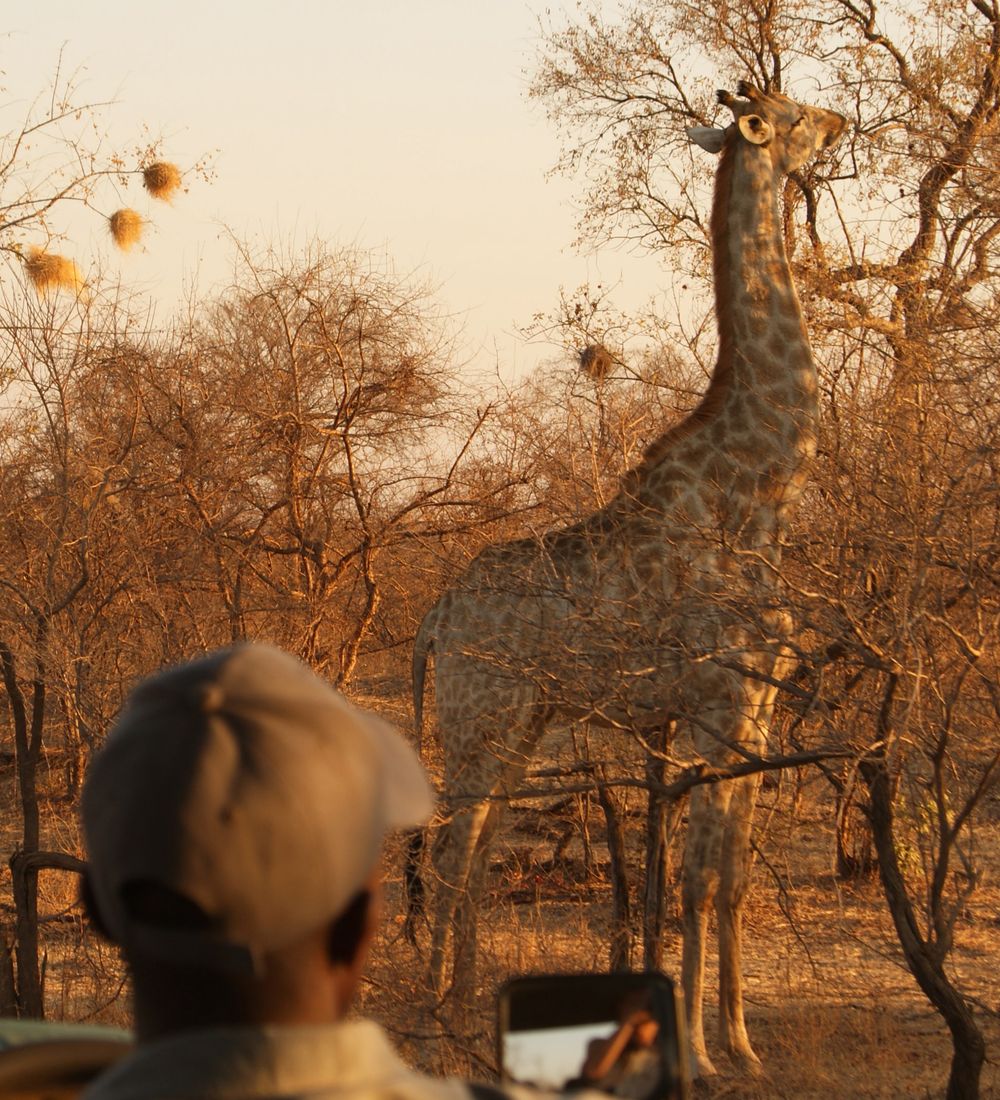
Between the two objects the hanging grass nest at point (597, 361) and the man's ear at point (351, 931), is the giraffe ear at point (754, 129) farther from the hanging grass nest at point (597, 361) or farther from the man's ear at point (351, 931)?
the man's ear at point (351, 931)

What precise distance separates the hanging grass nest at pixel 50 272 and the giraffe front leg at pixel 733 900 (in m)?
4.89

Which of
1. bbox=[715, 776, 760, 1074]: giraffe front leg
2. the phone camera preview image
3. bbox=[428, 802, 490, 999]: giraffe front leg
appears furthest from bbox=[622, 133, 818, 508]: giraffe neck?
the phone camera preview image

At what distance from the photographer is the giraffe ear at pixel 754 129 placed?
692 cm

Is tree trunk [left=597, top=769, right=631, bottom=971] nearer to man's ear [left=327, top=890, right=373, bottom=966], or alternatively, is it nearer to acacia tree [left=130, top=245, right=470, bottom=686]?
acacia tree [left=130, top=245, right=470, bottom=686]

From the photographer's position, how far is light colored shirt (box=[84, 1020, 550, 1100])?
2.83 ft

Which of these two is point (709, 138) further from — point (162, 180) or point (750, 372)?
point (162, 180)

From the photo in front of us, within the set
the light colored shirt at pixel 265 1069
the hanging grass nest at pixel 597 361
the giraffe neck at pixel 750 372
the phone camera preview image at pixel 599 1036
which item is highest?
the hanging grass nest at pixel 597 361

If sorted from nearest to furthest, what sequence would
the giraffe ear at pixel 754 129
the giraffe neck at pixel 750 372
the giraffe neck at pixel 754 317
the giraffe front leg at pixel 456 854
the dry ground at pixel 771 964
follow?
1. the dry ground at pixel 771 964
2. the giraffe front leg at pixel 456 854
3. the giraffe neck at pixel 750 372
4. the giraffe neck at pixel 754 317
5. the giraffe ear at pixel 754 129

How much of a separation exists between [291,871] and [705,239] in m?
12.5

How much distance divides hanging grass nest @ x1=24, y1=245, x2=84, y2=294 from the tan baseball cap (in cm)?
807

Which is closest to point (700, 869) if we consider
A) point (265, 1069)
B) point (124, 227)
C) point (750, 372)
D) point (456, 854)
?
point (456, 854)

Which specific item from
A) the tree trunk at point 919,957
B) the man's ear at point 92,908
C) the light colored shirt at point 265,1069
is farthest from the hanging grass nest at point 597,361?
the light colored shirt at point 265,1069

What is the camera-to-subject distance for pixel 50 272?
893cm

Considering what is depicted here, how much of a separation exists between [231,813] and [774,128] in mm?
6642
